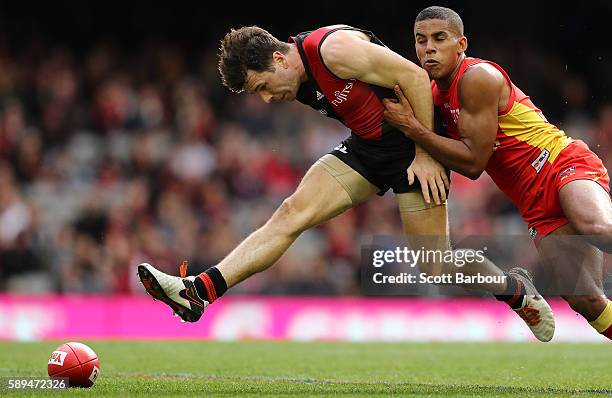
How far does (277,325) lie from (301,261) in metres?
1.20

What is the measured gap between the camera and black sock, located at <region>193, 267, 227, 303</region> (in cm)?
718

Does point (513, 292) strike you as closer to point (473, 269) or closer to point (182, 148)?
point (473, 269)

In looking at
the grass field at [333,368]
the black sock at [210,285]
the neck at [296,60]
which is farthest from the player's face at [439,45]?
the grass field at [333,368]

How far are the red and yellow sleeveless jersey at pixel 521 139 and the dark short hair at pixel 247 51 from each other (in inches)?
49.4

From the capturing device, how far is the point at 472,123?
24.2 ft

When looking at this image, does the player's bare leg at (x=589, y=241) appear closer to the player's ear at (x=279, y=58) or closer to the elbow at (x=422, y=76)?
the elbow at (x=422, y=76)

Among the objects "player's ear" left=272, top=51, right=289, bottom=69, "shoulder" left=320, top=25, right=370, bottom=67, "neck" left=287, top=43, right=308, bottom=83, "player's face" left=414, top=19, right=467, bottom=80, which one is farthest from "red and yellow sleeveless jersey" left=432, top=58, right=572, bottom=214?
"player's ear" left=272, top=51, right=289, bottom=69

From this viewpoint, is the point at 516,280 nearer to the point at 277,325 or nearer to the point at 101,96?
the point at 277,325

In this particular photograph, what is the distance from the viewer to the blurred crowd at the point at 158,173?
1573 centimetres

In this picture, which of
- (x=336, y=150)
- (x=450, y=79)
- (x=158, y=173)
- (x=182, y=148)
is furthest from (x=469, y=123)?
(x=182, y=148)

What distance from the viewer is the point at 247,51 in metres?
7.38

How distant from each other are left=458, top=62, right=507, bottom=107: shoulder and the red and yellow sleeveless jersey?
0.21m

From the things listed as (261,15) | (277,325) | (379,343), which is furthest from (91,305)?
(261,15)

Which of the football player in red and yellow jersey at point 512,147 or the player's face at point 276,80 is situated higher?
the player's face at point 276,80
